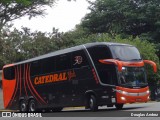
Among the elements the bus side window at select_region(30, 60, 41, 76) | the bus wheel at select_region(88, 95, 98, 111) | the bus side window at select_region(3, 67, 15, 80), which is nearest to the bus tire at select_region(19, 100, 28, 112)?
the bus side window at select_region(3, 67, 15, 80)

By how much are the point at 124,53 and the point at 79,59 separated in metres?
2.45

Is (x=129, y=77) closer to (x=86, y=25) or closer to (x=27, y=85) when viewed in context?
(x=27, y=85)

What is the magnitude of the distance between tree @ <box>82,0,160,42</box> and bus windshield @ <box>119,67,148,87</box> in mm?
28961

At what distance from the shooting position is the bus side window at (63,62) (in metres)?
22.1

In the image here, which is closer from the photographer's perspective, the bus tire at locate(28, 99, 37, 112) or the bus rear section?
the bus rear section

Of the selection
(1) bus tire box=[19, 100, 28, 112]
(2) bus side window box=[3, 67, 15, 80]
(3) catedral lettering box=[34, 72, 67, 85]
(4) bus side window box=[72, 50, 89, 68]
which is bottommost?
(1) bus tire box=[19, 100, 28, 112]

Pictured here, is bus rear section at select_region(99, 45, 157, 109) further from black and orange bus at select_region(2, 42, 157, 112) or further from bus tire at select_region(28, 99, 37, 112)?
bus tire at select_region(28, 99, 37, 112)

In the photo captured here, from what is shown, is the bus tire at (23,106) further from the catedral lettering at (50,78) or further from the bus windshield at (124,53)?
the bus windshield at (124,53)

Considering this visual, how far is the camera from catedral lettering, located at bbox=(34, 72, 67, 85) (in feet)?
74.0

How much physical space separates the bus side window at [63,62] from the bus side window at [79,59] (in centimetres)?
48

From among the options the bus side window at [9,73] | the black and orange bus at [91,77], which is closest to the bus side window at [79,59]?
the black and orange bus at [91,77]

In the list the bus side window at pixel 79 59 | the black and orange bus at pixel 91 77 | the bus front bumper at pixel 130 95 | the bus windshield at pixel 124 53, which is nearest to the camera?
the bus front bumper at pixel 130 95

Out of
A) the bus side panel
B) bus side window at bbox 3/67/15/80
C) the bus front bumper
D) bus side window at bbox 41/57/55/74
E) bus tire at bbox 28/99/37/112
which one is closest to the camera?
the bus front bumper

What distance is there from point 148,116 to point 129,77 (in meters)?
5.66
